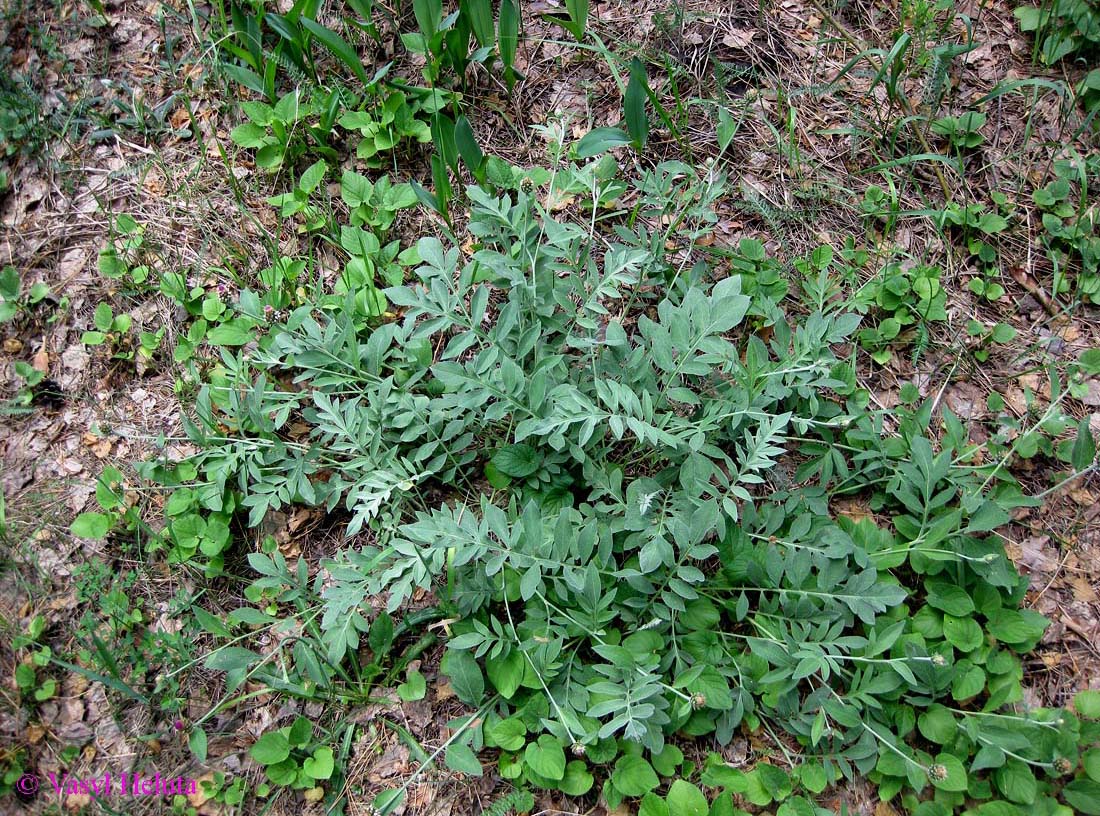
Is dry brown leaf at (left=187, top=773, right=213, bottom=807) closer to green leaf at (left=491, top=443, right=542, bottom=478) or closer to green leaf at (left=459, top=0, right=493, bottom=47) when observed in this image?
green leaf at (left=491, top=443, right=542, bottom=478)

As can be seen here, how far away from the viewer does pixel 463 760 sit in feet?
6.71

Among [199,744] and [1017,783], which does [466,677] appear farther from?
[1017,783]

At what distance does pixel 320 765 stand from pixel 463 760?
0.47 m

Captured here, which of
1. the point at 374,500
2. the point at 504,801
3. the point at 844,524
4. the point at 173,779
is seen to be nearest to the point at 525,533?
the point at 374,500

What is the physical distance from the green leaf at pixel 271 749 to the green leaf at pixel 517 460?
1.01 m

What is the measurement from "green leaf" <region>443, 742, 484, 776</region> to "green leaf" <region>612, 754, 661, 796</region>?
15.1 inches

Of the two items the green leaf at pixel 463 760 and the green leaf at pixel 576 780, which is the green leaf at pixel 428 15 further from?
the green leaf at pixel 576 780

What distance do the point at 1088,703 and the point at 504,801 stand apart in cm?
167

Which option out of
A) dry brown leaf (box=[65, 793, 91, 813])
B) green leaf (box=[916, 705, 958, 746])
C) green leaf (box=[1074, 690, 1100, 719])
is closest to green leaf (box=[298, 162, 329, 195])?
dry brown leaf (box=[65, 793, 91, 813])

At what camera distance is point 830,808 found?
214cm

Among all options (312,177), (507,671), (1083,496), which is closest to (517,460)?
(507,671)

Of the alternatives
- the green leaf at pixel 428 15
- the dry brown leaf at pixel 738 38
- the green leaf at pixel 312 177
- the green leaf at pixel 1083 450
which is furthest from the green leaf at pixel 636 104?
the green leaf at pixel 1083 450

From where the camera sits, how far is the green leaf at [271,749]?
2.17m

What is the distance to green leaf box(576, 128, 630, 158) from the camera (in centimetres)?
276
